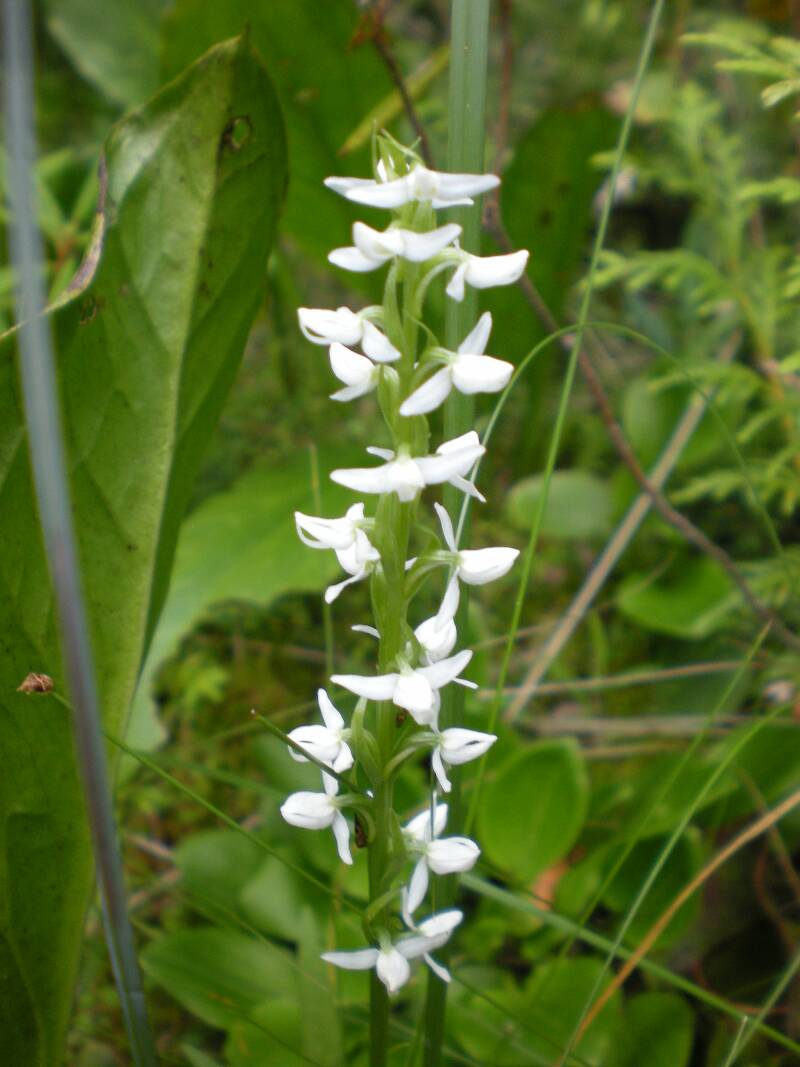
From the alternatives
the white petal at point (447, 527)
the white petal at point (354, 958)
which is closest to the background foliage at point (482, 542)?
the white petal at point (354, 958)

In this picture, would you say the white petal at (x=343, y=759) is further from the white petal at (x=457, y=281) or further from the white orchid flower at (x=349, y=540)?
the white petal at (x=457, y=281)

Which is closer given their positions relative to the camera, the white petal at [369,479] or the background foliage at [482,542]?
the white petal at [369,479]

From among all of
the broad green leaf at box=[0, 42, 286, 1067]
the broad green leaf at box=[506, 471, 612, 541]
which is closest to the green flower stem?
the broad green leaf at box=[0, 42, 286, 1067]

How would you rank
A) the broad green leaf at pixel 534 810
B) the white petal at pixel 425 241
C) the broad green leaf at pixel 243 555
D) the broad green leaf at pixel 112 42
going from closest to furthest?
the white petal at pixel 425 241
the broad green leaf at pixel 534 810
the broad green leaf at pixel 243 555
the broad green leaf at pixel 112 42

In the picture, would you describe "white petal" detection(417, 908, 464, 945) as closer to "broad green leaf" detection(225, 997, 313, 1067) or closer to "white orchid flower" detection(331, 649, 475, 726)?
"white orchid flower" detection(331, 649, 475, 726)

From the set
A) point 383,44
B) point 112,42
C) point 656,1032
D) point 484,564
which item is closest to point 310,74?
point 383,44

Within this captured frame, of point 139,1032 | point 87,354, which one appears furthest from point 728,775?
point 87,354

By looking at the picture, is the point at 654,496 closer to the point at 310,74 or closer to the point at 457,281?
the point at 457,281
